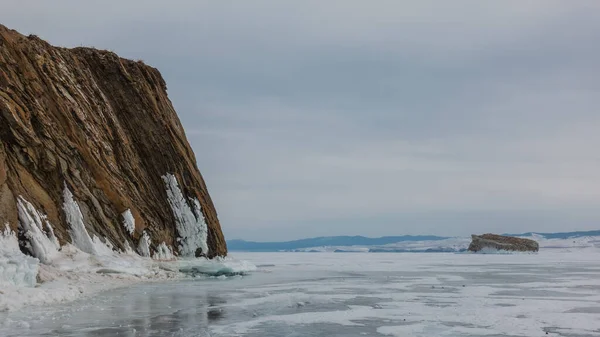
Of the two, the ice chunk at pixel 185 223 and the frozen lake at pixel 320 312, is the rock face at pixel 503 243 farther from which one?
the frozen lake at pixel 320 312

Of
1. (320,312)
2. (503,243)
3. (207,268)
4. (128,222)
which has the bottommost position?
(320,312)

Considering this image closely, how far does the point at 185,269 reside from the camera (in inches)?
1393

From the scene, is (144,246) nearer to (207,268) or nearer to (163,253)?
(163,253)

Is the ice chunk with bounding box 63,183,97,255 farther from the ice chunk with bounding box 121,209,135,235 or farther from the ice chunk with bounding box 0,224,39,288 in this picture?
the ice chunk with bounding box 0,224,39,288

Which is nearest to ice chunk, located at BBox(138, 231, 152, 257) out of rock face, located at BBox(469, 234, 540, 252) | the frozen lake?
A: the frozen lake

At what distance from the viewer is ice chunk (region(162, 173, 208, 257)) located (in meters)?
40.0

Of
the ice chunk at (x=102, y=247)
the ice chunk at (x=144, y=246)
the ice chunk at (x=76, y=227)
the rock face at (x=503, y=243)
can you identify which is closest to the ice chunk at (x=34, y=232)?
the ice chunk at (x=76, y=227)

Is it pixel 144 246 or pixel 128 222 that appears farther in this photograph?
pixel 144 246

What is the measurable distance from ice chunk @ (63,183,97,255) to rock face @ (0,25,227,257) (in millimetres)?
66

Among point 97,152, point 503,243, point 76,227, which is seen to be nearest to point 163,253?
point 97,152

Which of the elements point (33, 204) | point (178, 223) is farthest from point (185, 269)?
point (33, 204)

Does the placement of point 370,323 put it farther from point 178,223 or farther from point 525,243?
point 525,243

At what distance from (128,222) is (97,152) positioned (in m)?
4.47

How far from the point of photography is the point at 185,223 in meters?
40.3
